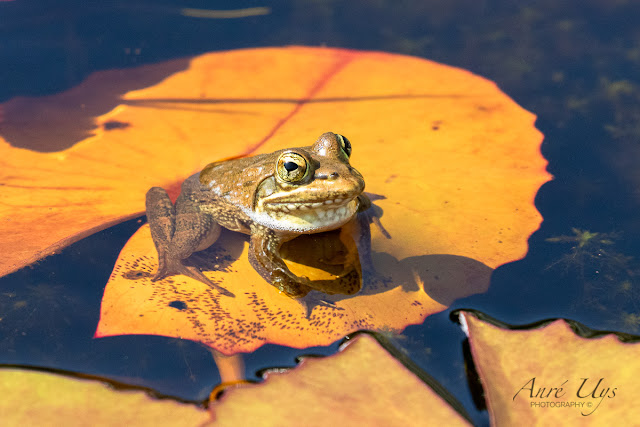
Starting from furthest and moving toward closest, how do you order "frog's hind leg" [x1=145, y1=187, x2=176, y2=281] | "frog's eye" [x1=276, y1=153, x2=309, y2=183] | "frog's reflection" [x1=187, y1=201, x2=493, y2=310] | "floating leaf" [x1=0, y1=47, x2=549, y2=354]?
1. "frog's hind leg" [x1=145, y1=187, x2=176, y2=281]
2. "frog's eye" [x1=276, y1=153, x2=309, y2=183]
3. "frog's reflection" [x1=187, y1=201, x2=493, y2=310]
4. "floating leaf" [x1=0, y1=47, x2=549, y2=354]

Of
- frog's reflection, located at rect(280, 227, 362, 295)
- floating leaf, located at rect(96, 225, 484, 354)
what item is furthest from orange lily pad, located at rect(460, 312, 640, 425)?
frog's reflection, located at rect(280, 227, 362, 295)

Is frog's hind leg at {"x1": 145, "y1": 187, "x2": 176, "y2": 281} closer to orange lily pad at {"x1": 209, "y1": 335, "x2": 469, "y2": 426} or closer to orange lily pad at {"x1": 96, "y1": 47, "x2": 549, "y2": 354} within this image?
orange lily pad at {"x1": 96, "y1": 47, "x2": 549, "y2": 354}

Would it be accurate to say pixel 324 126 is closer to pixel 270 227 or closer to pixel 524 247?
pixel 270 227

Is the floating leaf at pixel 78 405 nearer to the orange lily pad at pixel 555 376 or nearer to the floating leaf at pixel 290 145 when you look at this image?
the floating leaf at pixel 290 145

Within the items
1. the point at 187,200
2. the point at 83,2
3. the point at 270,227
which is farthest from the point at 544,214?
the point at 83,2

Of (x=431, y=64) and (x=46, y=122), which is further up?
(x=431, y=64)

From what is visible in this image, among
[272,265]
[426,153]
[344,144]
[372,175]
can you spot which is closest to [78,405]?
[272,265]

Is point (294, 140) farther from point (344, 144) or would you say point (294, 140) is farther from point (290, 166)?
point (290, 166)
